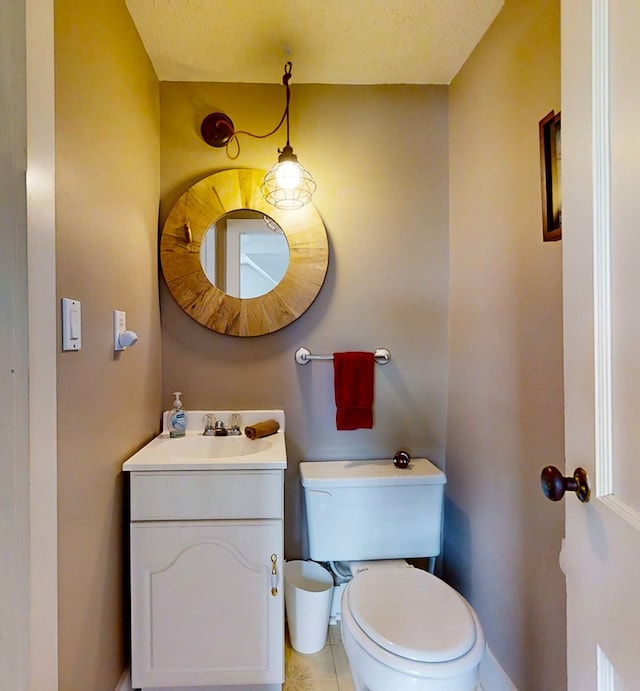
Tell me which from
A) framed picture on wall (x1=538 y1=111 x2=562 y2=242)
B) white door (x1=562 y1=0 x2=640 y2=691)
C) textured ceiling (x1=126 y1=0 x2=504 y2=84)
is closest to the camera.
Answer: white door (x1=562 y1=0 x2=640 y2=691)

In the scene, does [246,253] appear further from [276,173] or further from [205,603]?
[205,603]

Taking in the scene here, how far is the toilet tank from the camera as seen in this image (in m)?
1.42

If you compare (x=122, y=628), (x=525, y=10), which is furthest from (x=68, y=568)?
(x=525, y=10)

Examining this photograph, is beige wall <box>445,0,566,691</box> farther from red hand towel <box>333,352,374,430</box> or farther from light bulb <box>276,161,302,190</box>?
light bulb <box>276,161,302,190</box>

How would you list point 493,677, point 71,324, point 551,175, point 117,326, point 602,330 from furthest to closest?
point 493,677
point 117,326
point 551,175
point 71,324
point 602,330

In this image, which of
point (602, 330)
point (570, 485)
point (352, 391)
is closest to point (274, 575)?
point (352, 391)

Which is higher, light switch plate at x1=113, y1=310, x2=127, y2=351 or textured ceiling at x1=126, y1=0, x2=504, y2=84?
textured ceiling at x1=126, y1=0, x2=504, y2=84

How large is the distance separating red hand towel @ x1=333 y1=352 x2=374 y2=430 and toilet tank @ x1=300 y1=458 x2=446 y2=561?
0.23 meters

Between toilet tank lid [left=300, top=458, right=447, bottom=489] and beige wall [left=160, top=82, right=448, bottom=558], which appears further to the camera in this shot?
beige wall [left=160, top=82, right=448, bottom=558]

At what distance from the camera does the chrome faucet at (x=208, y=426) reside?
1548 millimetres

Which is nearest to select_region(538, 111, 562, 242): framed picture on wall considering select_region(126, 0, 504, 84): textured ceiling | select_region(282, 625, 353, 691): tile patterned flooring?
select_region(126, 0, 504, 84): textured ceiling

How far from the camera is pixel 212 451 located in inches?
57.9

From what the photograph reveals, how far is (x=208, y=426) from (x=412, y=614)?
38.3 inches

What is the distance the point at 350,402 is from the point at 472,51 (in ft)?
4.66
